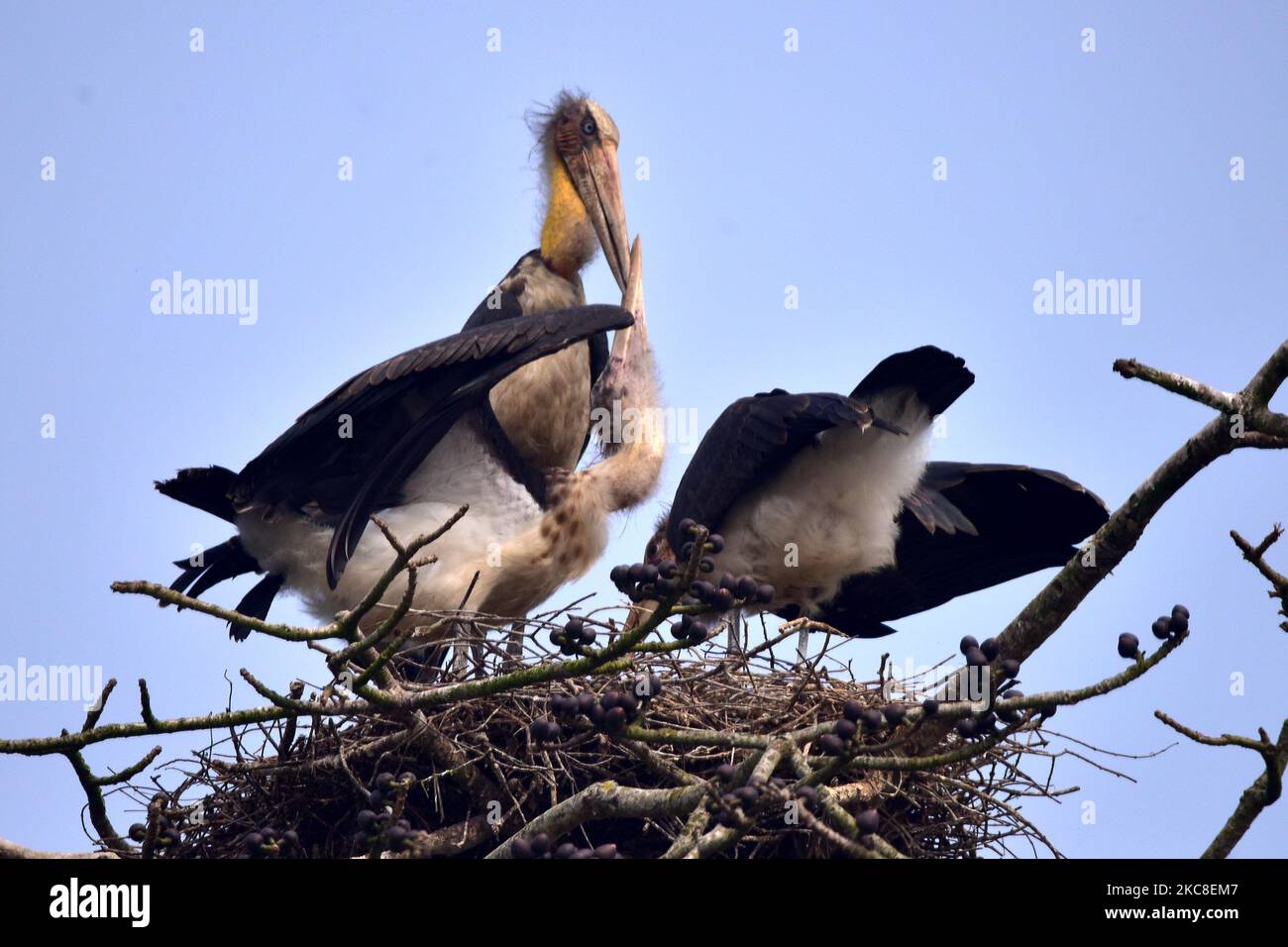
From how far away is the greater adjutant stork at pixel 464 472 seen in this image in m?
5.53

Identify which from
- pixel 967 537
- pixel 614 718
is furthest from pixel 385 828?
pixel 967 537

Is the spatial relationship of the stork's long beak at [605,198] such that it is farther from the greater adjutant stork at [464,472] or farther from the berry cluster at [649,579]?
the berry cluster at [649,579]

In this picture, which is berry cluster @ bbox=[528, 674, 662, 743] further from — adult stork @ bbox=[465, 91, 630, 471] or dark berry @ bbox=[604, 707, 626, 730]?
adult stork @ bbox=[465, 91, 630, 471]

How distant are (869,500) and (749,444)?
1.90 ft

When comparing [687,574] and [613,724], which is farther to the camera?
[613,724]

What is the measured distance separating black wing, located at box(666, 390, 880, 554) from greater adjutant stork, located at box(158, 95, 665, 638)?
48 cm

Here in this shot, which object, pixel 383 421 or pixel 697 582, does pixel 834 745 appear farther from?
pixel 383 421

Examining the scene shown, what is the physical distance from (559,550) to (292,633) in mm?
2474

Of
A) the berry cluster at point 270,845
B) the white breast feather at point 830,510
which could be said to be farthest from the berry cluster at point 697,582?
the white breast feather at point 830,510

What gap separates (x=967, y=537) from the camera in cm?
648
